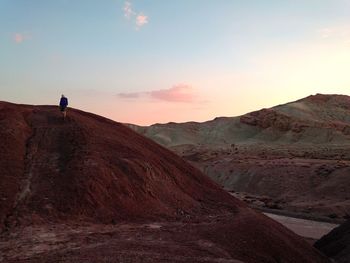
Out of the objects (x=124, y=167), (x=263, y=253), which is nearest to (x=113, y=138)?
(x=124, y=167)

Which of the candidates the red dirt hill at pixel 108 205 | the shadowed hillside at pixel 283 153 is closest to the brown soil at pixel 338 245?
the red dirt hill at pixel 108 205

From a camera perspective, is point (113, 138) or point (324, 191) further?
point (324, 191)

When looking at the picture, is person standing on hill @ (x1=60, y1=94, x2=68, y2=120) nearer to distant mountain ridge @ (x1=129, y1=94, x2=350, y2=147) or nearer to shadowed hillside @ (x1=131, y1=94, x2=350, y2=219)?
shadowed hillside @ (x1=131, y1=94, x2=350, y2=219)

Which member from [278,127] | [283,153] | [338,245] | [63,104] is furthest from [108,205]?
[278,127]

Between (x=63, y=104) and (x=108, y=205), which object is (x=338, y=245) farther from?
(x=63, y=104)

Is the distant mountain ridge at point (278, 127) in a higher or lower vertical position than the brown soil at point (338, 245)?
higher

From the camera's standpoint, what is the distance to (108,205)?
66.3 ft

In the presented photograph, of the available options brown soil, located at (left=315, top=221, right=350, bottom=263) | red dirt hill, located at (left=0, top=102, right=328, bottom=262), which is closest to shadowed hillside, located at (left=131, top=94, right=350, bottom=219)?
brown soil, located at (left=315, top=221, right=350, bottom=263)

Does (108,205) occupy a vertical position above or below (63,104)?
below

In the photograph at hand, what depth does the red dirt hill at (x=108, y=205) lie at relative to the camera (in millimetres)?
16594

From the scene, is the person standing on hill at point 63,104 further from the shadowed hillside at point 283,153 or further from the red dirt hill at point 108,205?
the shadowed hillside at point 283,153

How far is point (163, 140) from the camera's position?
429 feet

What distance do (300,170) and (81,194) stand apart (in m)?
37.4

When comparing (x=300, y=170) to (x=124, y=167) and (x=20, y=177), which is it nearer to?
(x=124, y=167)
